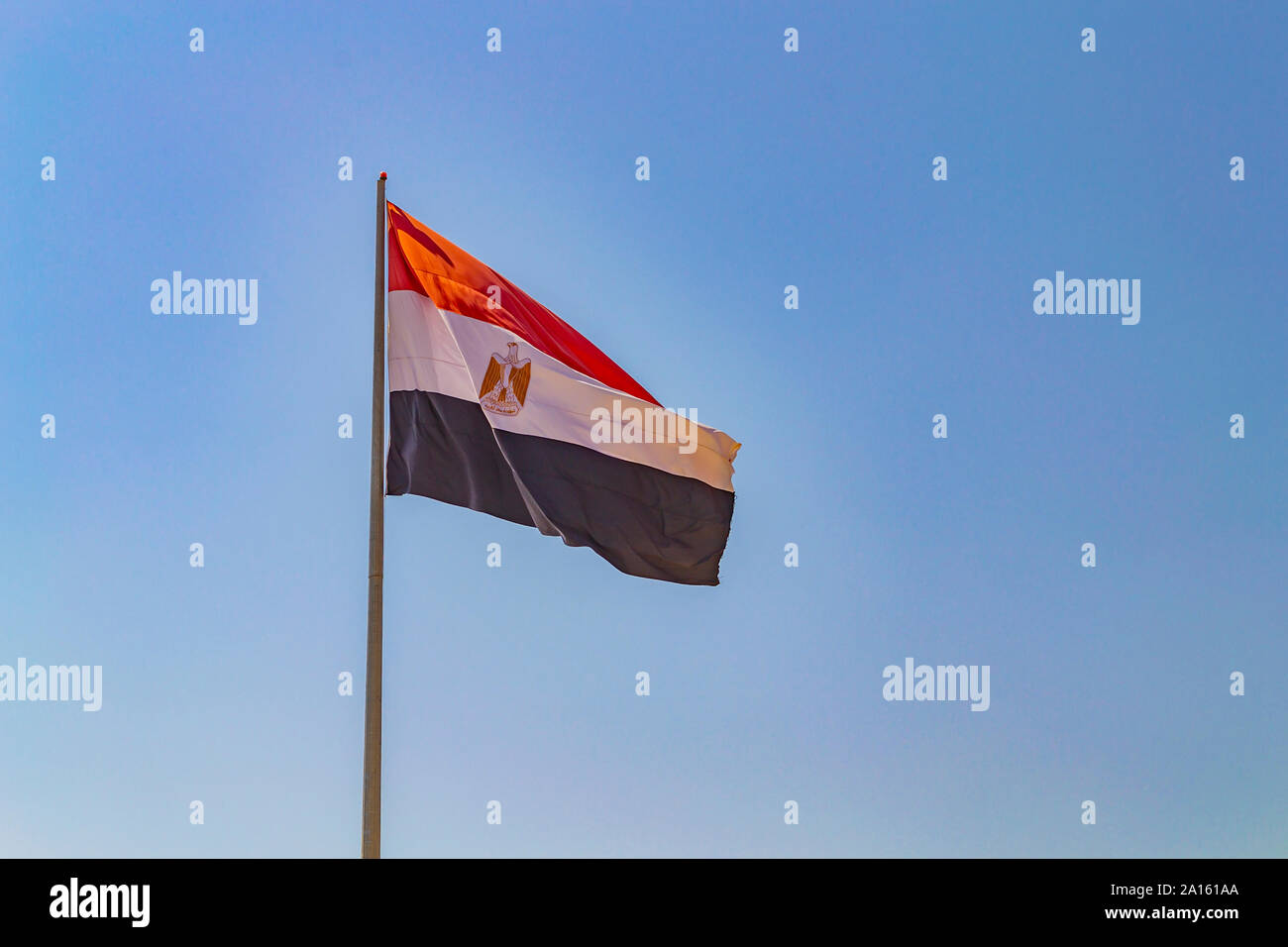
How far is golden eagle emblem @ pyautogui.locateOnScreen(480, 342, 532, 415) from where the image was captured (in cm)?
1562

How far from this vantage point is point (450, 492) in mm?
15125

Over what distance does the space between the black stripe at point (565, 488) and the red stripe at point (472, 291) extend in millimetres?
1301

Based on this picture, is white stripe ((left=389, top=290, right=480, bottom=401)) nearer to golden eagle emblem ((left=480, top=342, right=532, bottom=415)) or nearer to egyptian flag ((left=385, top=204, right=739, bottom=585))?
egyptian flag ((left=385, top=204, right=739, bottom=585))

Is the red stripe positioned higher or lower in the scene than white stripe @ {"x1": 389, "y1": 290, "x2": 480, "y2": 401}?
higher

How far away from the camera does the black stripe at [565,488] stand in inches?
589

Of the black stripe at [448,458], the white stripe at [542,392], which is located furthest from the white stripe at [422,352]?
the black stripe at [448,458]

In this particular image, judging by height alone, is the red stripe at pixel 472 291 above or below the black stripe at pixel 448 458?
above

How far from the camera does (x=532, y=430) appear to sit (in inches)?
620

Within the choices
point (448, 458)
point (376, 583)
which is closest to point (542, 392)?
point (448, 458)

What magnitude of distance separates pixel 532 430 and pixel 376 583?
3.25 meters

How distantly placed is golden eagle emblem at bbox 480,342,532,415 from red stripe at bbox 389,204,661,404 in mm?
428

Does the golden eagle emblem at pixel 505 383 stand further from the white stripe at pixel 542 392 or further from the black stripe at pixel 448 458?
the black stripe at pixel 448 458

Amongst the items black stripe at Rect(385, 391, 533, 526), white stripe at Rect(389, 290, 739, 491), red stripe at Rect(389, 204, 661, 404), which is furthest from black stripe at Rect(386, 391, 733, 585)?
red stripe at Rect(389, 204, 661, 404)
